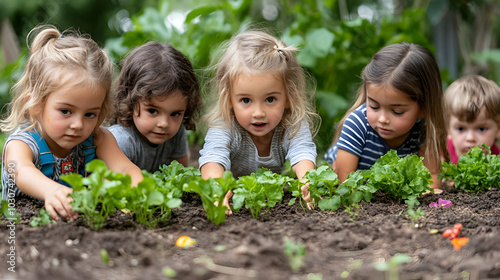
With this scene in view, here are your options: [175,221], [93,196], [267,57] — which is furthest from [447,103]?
[93,196]

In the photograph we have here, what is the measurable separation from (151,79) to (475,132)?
2688mm

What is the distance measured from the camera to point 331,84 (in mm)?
5742

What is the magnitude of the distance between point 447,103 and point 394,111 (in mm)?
986

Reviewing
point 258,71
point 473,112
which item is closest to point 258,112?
point 258,71

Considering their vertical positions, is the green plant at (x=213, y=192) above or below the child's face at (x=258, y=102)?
below

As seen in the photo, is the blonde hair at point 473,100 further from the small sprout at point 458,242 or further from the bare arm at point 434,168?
the small sprout at point 458,242

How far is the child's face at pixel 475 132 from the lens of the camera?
4020mm

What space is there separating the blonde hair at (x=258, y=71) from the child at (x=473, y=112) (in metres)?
1.36

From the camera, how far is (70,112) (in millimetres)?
2840

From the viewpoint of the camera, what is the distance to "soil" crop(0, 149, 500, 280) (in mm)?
1704

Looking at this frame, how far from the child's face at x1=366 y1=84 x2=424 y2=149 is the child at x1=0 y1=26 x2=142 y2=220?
1.69 m

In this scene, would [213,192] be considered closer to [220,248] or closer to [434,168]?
[220,248]

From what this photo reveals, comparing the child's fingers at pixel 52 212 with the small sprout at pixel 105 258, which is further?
the child's fingers at pixel 52 212

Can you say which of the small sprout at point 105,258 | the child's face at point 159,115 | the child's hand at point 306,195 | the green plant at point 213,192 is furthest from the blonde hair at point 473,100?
the small sprout at point 105,258
